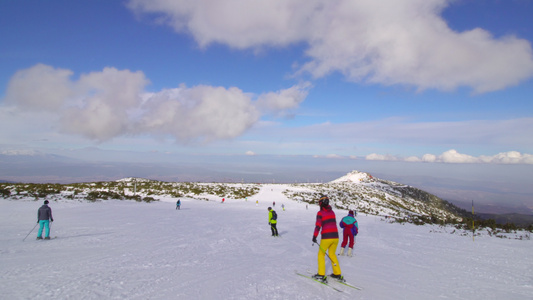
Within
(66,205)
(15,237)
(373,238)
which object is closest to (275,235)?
(373,238)

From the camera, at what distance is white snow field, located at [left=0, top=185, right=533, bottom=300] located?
6.55m

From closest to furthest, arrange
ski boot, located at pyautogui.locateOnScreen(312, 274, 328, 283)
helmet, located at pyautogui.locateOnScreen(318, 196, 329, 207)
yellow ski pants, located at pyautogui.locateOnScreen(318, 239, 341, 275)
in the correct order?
ski boot, located at pyautogui.locateOnScreen(312, 274, 328, 283), yellow ski pants, located at pyautogui.locateOnScreen(318, 239, 341, 275), helmet, located at pyautogui.locateOnScreen(318, 196, 329, 207)

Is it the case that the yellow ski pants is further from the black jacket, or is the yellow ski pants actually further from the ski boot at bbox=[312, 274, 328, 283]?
the black jacket

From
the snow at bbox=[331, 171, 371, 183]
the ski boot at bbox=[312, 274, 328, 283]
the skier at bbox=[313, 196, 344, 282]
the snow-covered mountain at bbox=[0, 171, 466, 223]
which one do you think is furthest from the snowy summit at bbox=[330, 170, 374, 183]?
the ski boot at bbox=[312, 274, 328, 283]

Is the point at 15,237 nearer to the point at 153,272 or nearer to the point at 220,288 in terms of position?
the point at 153,272

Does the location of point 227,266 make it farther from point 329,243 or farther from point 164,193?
point 164,193

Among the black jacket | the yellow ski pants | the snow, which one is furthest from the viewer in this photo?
the snow

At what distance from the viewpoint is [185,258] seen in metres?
9.71

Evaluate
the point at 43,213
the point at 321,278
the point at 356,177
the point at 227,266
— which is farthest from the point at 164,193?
the point at 356,177

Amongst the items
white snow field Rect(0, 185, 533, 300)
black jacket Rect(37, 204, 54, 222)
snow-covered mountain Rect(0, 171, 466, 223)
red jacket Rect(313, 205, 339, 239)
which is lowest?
snow-covered mountain Rect(0, 171, 466, 223)

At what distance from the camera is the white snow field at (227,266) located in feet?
21.5

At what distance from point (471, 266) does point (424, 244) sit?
5.02 m

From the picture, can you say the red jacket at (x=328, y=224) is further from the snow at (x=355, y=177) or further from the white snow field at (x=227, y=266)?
the snow at (x=355, y=177)

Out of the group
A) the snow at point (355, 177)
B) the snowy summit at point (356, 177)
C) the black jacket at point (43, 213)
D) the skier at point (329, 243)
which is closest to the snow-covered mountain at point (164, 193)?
the snowy summit at point (356, 177)
